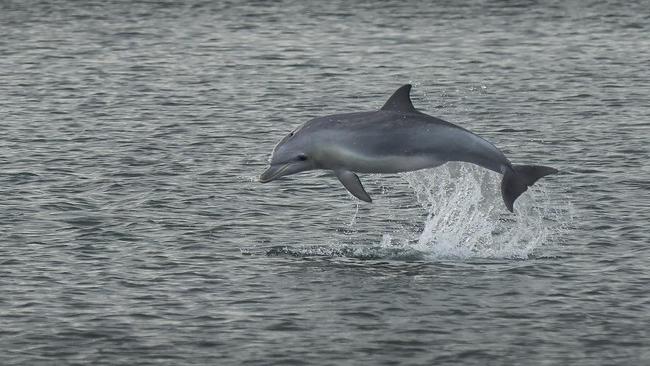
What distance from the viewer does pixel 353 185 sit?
26078 millimetres

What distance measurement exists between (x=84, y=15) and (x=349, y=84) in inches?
910

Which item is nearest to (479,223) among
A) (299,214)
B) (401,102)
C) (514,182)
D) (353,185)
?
(299,214)

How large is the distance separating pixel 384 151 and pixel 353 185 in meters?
0.74

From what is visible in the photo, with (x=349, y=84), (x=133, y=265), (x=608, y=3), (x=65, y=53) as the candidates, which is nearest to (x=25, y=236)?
(x=133, y=265)

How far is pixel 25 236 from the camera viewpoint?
101ft

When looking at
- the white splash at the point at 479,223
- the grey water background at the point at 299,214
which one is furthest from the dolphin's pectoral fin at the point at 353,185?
the white splash at the point at 479,223

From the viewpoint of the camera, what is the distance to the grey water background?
24516mm

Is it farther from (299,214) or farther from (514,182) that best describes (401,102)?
(299,214)

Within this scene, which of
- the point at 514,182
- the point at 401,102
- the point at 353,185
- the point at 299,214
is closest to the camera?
the point at 353,185

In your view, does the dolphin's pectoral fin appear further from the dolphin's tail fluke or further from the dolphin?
the dolphin's tail fluke

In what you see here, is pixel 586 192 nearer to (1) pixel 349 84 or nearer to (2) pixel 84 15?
(1) pixel 349 84

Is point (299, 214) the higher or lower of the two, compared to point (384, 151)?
lower

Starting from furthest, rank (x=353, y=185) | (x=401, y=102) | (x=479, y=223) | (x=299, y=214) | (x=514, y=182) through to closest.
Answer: (x=299, y=214)
(x=479, y=223)
(x=401, y=102)
(x=514, y=182)
(x=353, y=185)

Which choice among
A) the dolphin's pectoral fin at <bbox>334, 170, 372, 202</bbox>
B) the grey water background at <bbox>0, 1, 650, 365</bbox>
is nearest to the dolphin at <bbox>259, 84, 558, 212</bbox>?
the dolphin's pectoral fin at <bbox>334, 170, 372, 202</bbox>
